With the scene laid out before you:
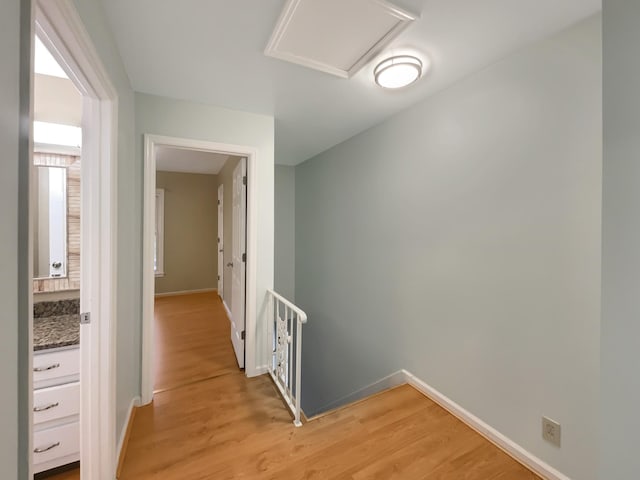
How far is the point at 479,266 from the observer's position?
1.81 m

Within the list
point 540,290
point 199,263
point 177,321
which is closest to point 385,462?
point 540,290

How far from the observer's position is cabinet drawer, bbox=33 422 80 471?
1.49 meters

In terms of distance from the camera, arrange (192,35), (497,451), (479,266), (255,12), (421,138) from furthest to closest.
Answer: (421,138)
(479,266)
(497,451)
(192,35)
(255,12)

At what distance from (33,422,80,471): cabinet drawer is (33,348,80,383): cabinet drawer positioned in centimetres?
29

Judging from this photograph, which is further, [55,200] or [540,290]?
[55,200]

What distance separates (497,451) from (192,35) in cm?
290

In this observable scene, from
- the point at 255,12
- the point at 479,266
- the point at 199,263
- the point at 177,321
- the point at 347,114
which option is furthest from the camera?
the point at 199,263

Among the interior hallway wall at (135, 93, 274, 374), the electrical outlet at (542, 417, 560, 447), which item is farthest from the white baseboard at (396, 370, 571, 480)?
the interior hallway wall at (135, 93, 274, 374)

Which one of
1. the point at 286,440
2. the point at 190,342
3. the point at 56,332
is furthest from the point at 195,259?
the point at 286,440

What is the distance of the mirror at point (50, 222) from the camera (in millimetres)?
1801

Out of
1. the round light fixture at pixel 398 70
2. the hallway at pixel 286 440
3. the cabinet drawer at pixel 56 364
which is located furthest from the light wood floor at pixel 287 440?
the round light fixture at pixel 398 70

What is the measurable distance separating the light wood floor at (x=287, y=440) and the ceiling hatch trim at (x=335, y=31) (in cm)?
229

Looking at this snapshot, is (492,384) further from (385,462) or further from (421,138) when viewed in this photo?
(421,138)

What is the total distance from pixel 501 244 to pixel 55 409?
274cm
